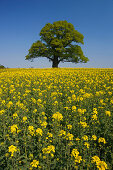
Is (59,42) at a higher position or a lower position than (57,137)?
higher

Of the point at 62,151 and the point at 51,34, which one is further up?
the point at 51,34

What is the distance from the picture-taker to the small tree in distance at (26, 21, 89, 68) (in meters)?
31.5

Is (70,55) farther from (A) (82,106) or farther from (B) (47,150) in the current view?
(B) (47,150)

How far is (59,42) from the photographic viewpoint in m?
30.9

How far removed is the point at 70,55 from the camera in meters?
32.2

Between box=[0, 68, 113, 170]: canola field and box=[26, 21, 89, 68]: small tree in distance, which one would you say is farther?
box=[26, 21, 89, 68]: small tree in distance

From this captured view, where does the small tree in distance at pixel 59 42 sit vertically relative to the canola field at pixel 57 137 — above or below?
above

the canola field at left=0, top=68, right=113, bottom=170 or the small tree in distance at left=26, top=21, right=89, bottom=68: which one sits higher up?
the small tree in distance at left=26, top=21, right=89, bottom=68

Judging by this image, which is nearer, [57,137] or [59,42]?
[57,137]

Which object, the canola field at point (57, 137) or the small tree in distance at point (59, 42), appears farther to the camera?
the small tree in distance at point (59, 42)

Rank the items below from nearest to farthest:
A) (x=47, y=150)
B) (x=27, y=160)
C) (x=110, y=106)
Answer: (x=47, y=150) < (x=27, y=160) < (x=110, y=106)

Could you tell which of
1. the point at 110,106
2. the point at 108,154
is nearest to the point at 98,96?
the point at 110,106

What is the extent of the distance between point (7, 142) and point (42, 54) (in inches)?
1215

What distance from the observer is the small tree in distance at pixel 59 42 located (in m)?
31.5
